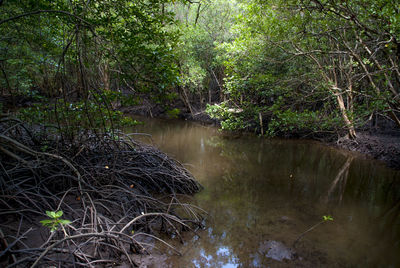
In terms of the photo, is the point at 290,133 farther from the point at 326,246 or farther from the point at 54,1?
the point at 54,1

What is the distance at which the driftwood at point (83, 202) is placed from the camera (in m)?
2.47

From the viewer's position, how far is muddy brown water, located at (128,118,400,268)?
127 inches

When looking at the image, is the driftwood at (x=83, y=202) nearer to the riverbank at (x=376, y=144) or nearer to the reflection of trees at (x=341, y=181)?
Result: the reflection of trees at (x=341, y=181)

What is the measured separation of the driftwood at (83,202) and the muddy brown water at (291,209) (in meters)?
0.52

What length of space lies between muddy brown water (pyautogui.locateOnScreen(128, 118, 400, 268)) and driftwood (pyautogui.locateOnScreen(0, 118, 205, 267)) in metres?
0.52

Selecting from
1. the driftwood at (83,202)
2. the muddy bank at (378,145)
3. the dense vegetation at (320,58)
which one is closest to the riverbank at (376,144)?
the muddy bank at (378,145)

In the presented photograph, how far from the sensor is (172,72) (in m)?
3.79

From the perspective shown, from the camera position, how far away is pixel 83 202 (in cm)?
314

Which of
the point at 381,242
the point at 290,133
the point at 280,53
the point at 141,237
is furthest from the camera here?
the point at 290,133

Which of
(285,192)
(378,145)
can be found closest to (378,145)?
(378,145)

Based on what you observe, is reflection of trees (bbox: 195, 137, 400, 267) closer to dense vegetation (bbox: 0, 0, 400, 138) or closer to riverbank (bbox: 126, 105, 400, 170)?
riverbank (bbox: 126, 105, 400, 170)

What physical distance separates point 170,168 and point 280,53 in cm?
669

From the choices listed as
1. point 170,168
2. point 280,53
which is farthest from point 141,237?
point 280,53

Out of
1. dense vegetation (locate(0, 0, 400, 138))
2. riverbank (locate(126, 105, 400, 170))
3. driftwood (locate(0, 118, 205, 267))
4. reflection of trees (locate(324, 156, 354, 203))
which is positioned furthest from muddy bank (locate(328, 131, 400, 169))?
driftwood (locate(0, 118, 205, 267))
